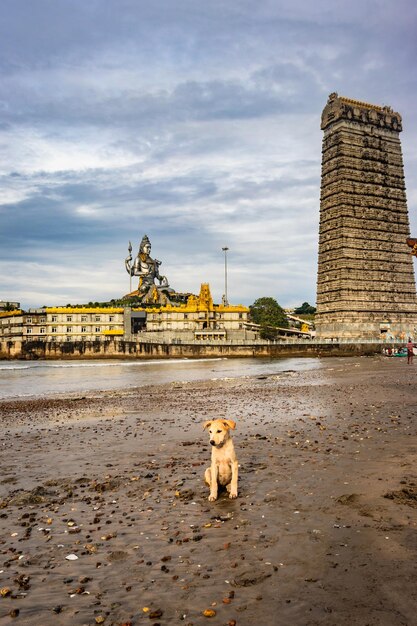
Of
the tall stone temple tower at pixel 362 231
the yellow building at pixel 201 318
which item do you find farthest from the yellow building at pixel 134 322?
the tall stone temple tower at pixel 362 231

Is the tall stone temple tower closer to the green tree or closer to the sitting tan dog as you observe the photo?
the green tree

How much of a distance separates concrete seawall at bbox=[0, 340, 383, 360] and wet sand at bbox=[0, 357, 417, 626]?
284ft

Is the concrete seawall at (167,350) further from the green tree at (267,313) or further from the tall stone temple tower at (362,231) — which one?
the green tree at (267,313)

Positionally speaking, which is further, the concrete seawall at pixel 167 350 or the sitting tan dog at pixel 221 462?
the concrete seawall at pixel 167 350

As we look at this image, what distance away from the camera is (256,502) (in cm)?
891

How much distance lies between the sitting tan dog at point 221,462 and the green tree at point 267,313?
12196 centimetres

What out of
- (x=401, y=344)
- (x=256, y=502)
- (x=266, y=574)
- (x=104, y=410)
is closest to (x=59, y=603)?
(x=266, y=574)

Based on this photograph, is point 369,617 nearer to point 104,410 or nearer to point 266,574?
point 266,574

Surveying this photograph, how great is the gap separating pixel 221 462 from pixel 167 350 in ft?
327

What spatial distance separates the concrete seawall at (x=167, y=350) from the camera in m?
100

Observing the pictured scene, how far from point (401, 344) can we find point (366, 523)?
97.2 meters

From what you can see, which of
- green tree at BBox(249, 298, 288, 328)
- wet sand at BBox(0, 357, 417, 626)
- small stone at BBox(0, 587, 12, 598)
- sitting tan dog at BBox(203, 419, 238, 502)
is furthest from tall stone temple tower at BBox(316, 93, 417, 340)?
small stone at BBox(0, 587, 12, 598)

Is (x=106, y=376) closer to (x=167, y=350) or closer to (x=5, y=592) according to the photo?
(x=5, y=592)

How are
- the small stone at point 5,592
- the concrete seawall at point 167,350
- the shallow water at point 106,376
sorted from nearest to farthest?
the small stone at point 5,592 < the shallow water at point 106,376 < the concrete seawall at point 167,350
